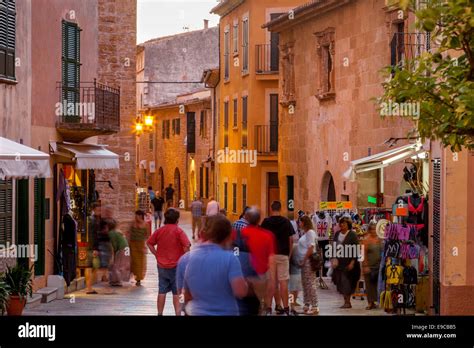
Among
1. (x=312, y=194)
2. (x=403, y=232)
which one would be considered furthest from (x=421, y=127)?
(x=312, y=194)

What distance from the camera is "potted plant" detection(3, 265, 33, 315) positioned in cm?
1844

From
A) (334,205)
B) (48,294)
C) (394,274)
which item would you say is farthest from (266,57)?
(394,274)

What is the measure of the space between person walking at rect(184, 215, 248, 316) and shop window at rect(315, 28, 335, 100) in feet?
74.4

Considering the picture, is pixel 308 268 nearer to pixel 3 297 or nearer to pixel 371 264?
pixel 371 264

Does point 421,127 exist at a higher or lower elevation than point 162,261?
higher

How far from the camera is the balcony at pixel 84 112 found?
84.9 feet

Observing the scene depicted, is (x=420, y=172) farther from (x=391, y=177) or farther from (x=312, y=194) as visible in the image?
(x=312, y=194)

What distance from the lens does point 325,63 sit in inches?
1345

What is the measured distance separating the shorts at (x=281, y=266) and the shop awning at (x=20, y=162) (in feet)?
13.2

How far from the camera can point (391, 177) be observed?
2814 cm

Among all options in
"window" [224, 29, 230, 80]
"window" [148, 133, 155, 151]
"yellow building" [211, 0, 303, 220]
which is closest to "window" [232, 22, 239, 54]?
"yellow building" [211, 0, 303, 220]

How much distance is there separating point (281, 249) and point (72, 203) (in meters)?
8.70

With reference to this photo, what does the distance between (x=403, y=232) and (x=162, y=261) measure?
481cm

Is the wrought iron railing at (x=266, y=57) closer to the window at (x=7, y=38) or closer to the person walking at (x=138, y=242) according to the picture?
the person walking at (x=138, y=242)
